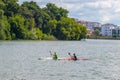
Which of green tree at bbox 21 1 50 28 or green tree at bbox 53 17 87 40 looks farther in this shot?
green tree at bbox 53 17 87 40

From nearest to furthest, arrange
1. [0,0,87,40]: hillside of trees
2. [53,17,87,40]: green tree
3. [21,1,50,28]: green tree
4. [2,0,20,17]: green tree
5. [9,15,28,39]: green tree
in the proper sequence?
1. [0,0,87,40]: hillside of trees
2. [9,15,28,39]: green tree
3. [2,0,20,17]: green tree
4. [21,1,50,28]: green tree
5. [53,17,87,40]: green tree

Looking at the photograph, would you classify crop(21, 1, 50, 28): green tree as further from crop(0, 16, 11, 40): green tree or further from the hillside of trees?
crop(0, 16, 11, 40): green tree

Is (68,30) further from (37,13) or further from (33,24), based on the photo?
(33,24)

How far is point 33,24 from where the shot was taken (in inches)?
6609

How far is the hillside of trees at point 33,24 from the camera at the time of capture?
151 metres

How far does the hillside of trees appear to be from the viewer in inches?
5930

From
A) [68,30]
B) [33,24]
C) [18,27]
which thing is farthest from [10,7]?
[68,30]

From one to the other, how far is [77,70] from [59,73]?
4291mm

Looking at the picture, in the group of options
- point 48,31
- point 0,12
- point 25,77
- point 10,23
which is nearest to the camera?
point 25,77

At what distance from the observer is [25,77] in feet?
136

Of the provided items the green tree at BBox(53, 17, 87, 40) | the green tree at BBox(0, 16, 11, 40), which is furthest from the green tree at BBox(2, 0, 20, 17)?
the green tree at BBox(53, 17, 87, 40)

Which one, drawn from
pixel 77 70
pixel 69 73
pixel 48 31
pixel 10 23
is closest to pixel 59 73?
pixel 69 73

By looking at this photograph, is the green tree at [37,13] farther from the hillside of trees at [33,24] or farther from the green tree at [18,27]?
the green tree at [18,27]

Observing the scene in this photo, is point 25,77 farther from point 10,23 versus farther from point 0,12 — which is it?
point 10,23
